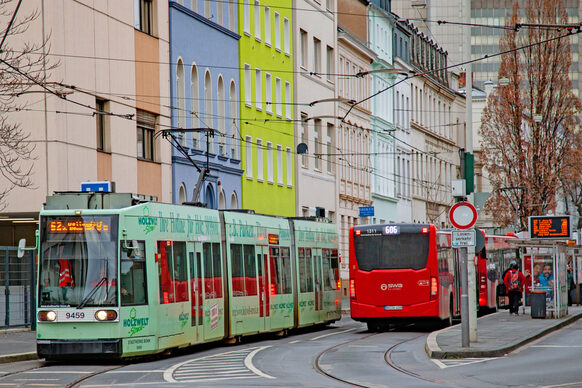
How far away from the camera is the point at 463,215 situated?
25094 mm

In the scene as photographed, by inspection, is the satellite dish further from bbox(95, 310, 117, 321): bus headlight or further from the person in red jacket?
bbox(95, 310, 117, 321): bus headlight

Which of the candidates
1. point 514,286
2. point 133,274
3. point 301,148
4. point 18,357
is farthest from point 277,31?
point 133,274

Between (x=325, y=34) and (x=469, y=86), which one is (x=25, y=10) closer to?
(x=469, y=86)

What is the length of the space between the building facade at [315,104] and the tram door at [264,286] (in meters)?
29.3

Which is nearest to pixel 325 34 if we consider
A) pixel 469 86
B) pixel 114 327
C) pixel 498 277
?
pixel 498 277

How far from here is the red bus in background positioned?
151 ft

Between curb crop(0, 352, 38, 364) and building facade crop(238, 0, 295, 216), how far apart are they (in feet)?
98.1

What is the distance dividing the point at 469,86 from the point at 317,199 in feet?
120

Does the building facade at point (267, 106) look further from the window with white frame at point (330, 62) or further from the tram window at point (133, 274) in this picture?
the tram window at point (133, 274)

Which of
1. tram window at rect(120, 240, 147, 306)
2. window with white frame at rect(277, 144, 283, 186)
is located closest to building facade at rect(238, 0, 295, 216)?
window with white frame at rect(277, 144, 283, 186)

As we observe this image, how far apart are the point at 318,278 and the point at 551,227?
808cm

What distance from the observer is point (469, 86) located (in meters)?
27.8

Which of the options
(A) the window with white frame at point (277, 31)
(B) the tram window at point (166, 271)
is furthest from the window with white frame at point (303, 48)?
(B) the tram window at point (166, 271)

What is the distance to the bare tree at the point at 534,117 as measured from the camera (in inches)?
2657
